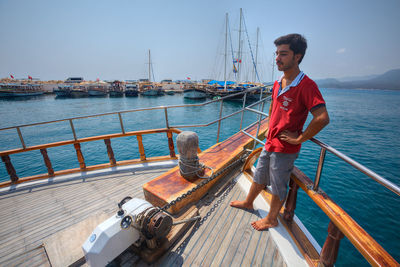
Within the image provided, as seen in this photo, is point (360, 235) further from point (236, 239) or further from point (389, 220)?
point (389, 220)

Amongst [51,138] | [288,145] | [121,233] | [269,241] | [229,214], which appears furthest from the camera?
[51,138]

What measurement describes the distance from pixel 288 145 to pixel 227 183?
1.64 metres

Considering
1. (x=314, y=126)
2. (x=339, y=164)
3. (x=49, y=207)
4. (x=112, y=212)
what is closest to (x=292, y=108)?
(x=314, y=126)

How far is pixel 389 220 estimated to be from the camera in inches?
190

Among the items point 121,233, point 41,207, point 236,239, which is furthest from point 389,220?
point 41,207

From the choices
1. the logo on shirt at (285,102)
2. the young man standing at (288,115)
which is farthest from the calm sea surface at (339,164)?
the logo on shirt at (285,102)

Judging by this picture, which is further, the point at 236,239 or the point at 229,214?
the point at 229,214

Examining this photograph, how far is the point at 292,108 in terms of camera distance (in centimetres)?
162

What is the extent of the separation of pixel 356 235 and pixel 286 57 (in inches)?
63.9

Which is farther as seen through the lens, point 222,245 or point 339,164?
point 339,164

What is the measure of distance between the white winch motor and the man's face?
2.03m

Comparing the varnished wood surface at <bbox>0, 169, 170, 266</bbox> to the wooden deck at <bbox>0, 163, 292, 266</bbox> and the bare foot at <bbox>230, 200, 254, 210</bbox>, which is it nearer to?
the wooden deck at <bbox>0, 163, 292, 266</bbox>

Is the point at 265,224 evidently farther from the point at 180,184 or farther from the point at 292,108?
the point at 292,108

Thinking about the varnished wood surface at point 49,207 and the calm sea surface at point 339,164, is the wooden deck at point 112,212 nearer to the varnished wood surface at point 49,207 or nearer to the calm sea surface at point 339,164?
the varnished wood surface at point 49,207
